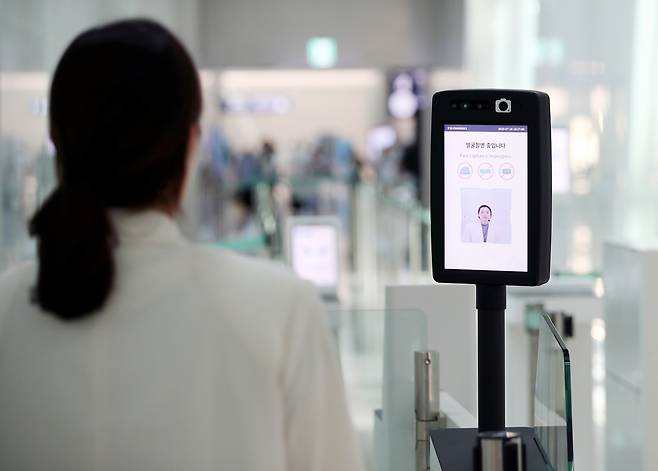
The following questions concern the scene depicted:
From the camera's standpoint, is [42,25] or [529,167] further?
[42,25]

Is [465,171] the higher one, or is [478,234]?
[465,171]

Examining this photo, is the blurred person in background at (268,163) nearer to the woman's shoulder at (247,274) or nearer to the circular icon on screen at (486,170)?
the circular icon on screen at (486,170)

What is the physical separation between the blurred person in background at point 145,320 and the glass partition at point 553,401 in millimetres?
767

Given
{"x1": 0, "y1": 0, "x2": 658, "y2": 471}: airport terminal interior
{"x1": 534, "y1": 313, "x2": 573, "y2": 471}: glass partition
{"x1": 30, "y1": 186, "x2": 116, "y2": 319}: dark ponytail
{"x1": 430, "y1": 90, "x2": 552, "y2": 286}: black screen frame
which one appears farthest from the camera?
{"x1": 0, "y1": 0, "x2": 658, "y2": 471}: airport terminal interior

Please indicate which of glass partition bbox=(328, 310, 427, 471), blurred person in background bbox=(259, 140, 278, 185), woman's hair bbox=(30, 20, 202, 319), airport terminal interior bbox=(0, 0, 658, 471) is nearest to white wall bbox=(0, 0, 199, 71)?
airport terminal interior bbox=(0, 0, 658, 471)

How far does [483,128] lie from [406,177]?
13.6 meters

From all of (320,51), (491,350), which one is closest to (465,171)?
(491,350)

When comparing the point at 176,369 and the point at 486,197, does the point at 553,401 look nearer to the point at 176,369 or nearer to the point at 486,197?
the point at 486,197

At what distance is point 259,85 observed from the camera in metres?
17.5

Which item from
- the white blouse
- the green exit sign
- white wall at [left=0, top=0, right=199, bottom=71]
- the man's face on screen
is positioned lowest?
the white blouse

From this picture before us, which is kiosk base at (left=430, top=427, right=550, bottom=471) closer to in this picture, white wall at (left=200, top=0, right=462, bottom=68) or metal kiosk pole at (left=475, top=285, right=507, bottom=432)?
metal kiosk pole at (left=475, top=285, right=507, bottom=432)

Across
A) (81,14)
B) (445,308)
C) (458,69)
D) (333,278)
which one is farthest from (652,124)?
(458,69)

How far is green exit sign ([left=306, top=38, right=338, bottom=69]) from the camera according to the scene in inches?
535

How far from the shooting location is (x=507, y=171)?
2.16 meters
